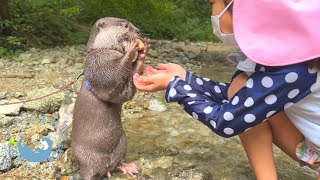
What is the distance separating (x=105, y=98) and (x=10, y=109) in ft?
4.47

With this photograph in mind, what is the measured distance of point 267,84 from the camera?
206cm

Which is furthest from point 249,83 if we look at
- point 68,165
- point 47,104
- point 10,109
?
point 10,109

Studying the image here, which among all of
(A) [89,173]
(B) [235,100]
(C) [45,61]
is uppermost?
(B) [235,100]

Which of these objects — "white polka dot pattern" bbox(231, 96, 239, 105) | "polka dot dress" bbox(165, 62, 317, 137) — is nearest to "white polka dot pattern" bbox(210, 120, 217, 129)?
"polka dot dress" bbox(165, 62, 317, 137)

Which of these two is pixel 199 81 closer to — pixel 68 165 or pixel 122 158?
pixel 122 158

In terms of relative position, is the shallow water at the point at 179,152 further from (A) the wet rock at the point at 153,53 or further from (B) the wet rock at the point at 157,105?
(A) the wet rock at the point at 153,53

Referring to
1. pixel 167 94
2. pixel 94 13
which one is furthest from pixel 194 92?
pixel 94 13

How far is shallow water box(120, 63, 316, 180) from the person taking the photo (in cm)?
281

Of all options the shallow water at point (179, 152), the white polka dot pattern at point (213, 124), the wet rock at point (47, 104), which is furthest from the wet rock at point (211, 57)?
the white polka dot pattern at point (213, 124)

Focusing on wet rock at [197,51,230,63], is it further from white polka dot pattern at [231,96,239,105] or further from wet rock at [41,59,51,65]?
white polka dot pattern at [231,96,239,105]

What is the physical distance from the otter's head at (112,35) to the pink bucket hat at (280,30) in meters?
0.81

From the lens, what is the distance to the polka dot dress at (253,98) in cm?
205

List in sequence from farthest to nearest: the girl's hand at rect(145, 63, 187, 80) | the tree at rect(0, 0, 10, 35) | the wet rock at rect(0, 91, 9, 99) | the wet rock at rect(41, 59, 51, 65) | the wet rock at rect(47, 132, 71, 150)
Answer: the tree at rect(0, 0, 10, 35) → the wet rock at rect(41, 59, 51, 65) → the wet rock at rect(0, 91, 9, 99) → the wet rock at rect(47, 132, 71, 150) → the girl's hand at rect(145, 63, 187, 80)

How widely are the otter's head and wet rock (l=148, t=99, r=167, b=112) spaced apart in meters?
1.20
